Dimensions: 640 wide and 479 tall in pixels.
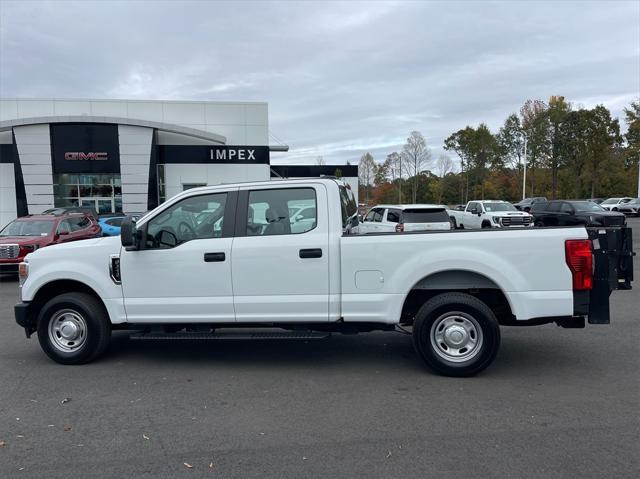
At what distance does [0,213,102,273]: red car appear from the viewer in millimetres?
12852

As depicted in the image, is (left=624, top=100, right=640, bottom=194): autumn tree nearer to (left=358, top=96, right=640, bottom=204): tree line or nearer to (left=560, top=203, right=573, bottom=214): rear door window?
(left=358, top=96, right=640, bottom=204): tree line

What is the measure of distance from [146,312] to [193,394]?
3.84 ft

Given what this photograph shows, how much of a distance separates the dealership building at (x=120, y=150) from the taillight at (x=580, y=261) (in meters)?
29.3

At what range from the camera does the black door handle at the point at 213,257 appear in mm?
5375

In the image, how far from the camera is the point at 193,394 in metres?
4.90

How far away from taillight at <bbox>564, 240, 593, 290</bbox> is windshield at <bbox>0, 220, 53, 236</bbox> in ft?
42.8

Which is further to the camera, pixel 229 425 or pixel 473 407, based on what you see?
pixel 473 407

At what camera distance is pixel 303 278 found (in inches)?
209

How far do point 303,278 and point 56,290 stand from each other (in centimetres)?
296

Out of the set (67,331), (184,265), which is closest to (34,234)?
(67,331)

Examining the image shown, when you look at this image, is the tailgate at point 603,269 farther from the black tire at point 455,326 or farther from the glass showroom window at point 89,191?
the glass showroom window at point 89,191

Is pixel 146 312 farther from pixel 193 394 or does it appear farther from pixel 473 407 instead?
pixel 473 407

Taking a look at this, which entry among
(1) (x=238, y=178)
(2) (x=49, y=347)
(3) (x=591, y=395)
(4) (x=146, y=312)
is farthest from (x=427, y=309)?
(1) (x=238, y=178)

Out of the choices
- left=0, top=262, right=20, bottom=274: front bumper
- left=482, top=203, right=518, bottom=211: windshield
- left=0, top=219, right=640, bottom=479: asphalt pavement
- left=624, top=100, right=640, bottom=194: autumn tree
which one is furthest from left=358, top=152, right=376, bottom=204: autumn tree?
left=0, top=219, right=640, bottom=479: asphalt pavement
